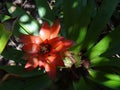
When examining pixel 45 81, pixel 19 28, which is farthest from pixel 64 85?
pixel 19 28

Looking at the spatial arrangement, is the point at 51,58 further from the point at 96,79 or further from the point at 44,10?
the point at 44,10

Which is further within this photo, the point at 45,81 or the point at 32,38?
the point at 45,81

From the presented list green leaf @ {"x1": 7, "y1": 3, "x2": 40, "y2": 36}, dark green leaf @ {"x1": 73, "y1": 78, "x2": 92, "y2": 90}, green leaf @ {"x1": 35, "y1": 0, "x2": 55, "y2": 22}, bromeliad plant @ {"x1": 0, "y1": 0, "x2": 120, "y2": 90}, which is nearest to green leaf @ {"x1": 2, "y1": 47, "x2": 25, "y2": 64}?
bromeliad plant @ {"x1": 0, "y1": 0, "x2": 120, "y2": 90}

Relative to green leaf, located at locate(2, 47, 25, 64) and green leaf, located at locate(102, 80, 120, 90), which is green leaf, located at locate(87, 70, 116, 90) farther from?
green leaf, located at locate(2, 47, 25, 64)

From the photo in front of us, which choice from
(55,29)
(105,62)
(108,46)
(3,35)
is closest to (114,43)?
(108,46)

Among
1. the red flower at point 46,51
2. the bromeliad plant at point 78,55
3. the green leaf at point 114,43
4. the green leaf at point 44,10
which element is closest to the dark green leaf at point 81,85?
the bromeliad plant at point 78,55

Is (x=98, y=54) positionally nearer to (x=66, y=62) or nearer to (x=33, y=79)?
(x=66, y=62)
